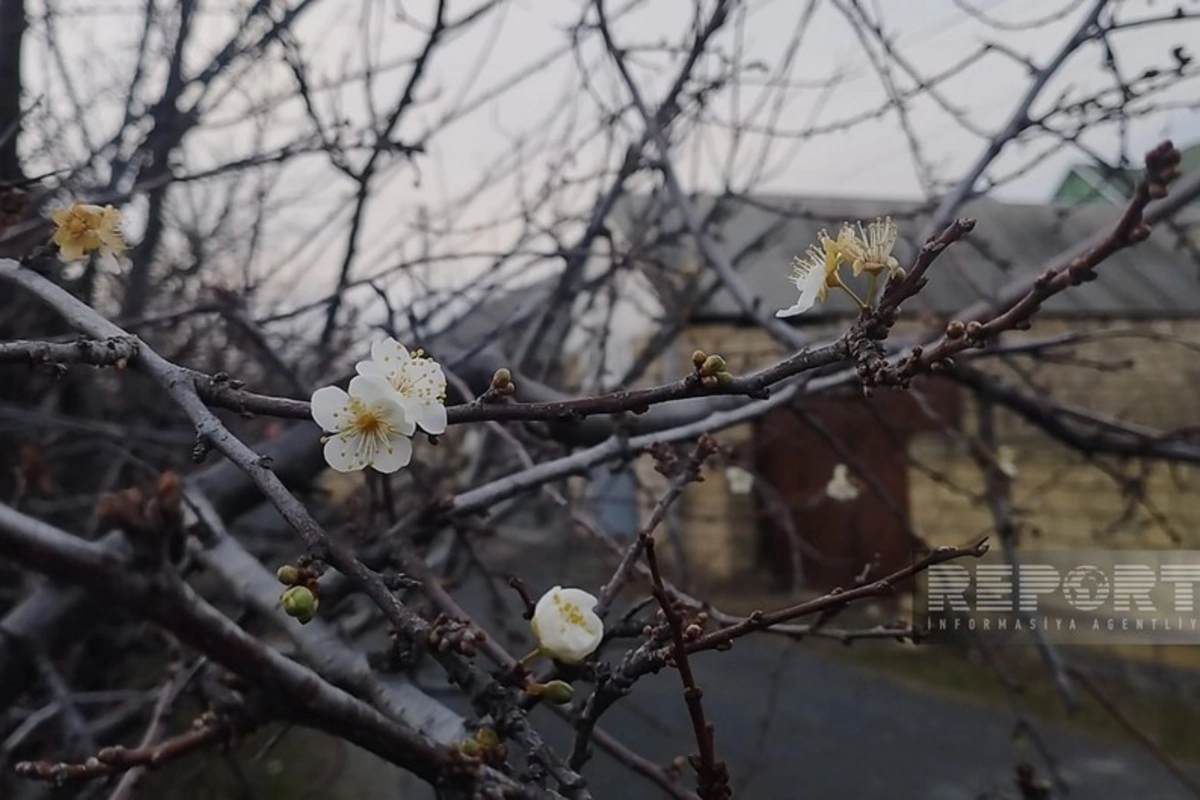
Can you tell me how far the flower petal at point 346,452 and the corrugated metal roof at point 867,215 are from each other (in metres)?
1.18

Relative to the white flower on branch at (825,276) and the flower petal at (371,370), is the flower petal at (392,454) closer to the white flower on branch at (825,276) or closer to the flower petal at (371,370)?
the flower petal at (371,370)

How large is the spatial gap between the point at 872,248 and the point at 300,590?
0.40 metres

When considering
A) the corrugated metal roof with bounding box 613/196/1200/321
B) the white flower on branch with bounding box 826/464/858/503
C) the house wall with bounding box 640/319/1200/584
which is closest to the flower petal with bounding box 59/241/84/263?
the corrugated metal roof with bounding box 613/196/1200/321

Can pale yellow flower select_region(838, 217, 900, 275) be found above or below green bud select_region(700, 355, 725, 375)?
above

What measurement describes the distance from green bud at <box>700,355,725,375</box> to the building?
18.1 inches

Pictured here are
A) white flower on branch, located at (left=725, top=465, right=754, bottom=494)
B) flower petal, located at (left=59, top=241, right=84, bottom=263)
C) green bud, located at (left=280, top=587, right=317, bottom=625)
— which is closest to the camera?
green bud, located at (left=280, top=587, right=317, bottom=625)

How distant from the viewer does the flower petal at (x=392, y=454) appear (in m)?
0.72

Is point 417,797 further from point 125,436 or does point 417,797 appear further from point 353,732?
point 353,732

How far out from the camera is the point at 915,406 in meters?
3.31

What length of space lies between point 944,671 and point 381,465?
432 cm

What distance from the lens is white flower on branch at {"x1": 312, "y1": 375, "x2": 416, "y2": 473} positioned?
718 mm

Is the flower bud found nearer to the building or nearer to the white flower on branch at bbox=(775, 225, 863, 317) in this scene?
the white flower on branch at bbox=(775, 225, 863, 317)

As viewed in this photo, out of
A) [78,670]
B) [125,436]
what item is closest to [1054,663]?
[125,436]

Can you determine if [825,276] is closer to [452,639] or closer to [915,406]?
[452,639]
